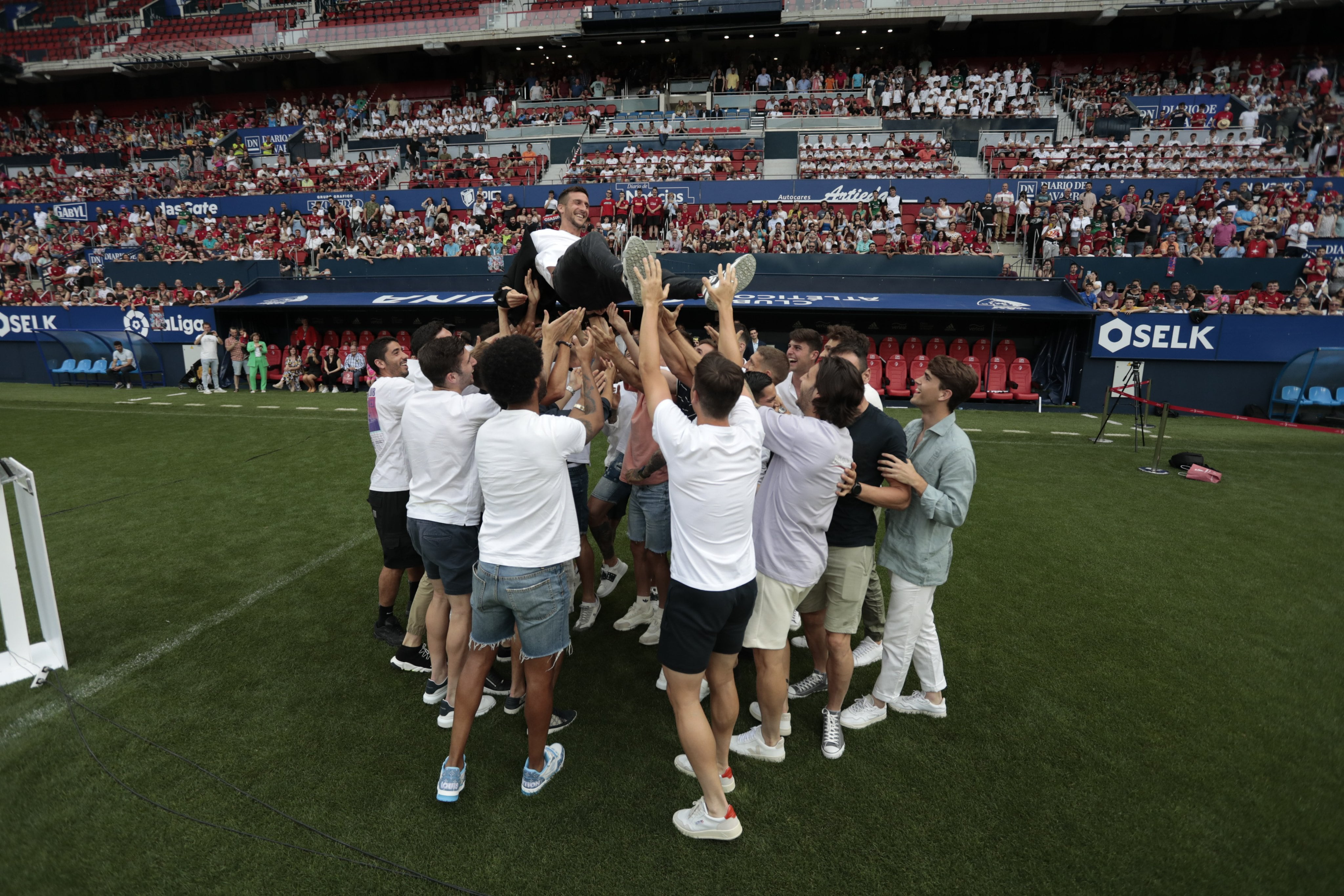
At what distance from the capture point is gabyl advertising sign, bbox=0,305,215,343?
16.9m

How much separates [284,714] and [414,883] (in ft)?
5.23

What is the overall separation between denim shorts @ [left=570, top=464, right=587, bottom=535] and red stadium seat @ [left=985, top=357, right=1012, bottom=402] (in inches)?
461

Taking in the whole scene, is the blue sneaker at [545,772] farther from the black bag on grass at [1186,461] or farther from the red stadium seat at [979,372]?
the red stadium seat at [979,372]

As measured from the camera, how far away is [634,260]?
10.5 ft

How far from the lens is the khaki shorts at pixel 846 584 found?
3.58m

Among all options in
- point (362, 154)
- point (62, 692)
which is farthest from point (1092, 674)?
point (362, 154)

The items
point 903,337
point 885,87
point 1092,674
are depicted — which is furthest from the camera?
point 885,87

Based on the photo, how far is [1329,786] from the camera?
332 centimetres

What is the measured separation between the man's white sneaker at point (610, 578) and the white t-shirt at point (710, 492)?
2670 mm

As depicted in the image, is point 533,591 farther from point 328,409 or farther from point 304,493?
point 328,409

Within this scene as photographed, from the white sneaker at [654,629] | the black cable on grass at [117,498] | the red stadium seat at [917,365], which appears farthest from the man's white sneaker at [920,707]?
the red stadium seat at [917,365]

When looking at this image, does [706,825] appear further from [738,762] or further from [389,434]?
[389,434]

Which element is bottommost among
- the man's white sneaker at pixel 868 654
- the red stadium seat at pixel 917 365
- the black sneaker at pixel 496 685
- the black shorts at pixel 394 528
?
the black sneaker at pixel 496 685

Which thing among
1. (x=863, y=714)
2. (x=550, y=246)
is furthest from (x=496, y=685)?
(x=550, y=246)
